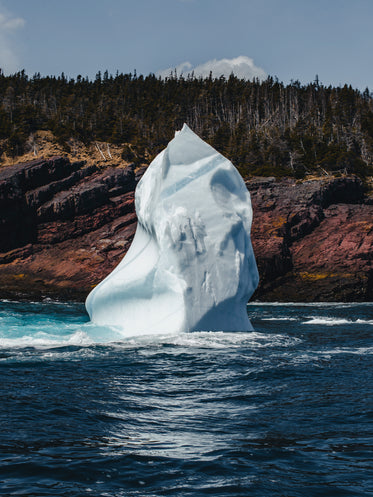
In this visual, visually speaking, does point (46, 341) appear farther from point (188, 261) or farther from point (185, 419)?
point (185, 419)

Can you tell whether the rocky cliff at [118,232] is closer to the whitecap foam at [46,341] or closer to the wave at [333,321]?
the wave at [333,321]

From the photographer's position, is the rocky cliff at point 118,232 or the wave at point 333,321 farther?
the rocky cliff at point 118,232

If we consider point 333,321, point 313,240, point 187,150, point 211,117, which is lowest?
point 333,321

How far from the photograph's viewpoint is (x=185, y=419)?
7.70 m

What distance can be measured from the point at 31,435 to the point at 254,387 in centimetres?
452

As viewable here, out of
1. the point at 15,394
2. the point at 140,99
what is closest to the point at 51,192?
the point at 15,394

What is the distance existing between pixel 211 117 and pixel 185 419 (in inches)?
3496

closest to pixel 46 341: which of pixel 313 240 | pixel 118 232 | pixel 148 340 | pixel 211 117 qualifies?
pixel 148 340

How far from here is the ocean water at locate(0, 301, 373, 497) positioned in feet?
17.8

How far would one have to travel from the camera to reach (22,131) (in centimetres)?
6850

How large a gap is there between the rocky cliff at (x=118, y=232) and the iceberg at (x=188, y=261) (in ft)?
74.1

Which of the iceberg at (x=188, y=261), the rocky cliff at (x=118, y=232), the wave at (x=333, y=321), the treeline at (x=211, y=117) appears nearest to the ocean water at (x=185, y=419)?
the iceberg at (x=188, y=261)

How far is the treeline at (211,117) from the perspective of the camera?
65062mm

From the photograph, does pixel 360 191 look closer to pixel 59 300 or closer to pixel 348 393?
pixel 59 300
